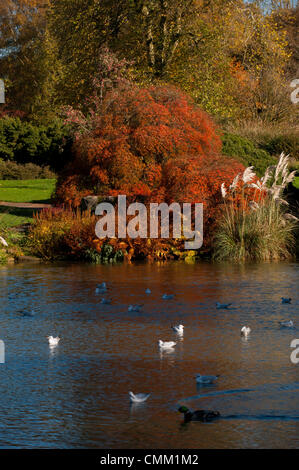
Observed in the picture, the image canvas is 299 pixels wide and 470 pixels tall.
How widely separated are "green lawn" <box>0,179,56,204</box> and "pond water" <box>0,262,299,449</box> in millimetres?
16375

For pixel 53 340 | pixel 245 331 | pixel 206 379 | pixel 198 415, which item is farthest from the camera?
pixel 245 331

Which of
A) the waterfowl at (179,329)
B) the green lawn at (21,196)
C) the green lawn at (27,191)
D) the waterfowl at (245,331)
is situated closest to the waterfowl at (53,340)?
the waterfowl at (179,329)

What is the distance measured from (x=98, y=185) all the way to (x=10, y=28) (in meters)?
49.5

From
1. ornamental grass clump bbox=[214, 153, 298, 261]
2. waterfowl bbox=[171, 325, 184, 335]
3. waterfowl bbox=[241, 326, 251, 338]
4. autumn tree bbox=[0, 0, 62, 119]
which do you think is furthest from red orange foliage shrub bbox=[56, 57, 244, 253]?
autumn tree bbox=[0, 0, 62, 119]

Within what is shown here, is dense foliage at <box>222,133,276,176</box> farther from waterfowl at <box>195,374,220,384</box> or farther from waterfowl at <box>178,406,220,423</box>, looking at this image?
waterfowl at <box>178,406,220,423</box>

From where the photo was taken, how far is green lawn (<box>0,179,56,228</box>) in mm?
22242

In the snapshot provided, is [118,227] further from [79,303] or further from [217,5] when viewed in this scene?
[217,5]

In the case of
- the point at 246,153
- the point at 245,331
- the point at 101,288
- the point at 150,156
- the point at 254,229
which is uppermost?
the point at 246,153

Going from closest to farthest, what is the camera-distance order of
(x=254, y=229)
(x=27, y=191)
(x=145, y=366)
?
1. (x=145, y=366)
2. (x=254, y=229)
3. (x=27, y=191)

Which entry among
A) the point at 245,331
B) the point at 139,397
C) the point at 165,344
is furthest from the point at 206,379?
the point at 245,331

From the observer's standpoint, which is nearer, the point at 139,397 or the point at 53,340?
the point at 139,397

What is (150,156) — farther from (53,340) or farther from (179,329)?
(53,340)

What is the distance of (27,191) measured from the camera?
32.9 m

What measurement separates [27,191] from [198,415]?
27861 mm
